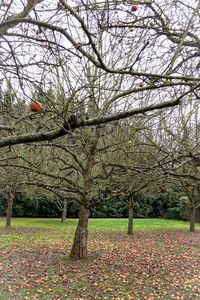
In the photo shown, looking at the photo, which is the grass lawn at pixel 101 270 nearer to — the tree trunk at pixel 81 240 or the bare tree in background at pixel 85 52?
the tree trunk at pixel 81 240

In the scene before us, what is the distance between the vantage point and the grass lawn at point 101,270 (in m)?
7.54

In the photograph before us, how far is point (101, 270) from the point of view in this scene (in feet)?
30.3

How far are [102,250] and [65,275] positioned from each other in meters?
3.42

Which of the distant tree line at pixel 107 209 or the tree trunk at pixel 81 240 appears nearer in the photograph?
the tree trunk at pixel 81 240

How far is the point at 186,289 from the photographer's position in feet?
26.2

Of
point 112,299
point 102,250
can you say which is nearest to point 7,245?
point 102,250

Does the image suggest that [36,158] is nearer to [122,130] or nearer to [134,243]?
[122,130]

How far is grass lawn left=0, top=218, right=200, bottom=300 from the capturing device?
24.7 feet

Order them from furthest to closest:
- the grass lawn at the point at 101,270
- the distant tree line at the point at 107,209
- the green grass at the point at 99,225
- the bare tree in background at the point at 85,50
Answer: the distant tree line at the point at 107,209 → the green grass at the point at 99,225 → the grass lawn at the point at 101,270 → the bare tree in background at the point at 85,50

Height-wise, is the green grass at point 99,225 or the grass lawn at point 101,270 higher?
the green grass at point 99,225

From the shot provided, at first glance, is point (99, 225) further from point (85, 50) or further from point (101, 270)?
point (85, 50)

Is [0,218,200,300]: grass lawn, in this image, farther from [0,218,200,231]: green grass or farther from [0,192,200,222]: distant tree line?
[0,192,200,222]: distant tree line

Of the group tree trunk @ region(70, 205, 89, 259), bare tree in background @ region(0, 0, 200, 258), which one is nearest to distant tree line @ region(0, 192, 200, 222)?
tree trunk @ region(70, 205, 89, 259)

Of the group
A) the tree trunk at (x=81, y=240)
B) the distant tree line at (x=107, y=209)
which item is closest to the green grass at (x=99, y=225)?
the distant tree line at (x=107, y=209)
